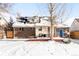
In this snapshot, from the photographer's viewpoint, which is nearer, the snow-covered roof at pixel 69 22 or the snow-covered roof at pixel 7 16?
the snow-covered roof at pixel 69 22

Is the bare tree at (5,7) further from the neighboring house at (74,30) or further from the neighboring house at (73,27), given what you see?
the neighboring house at (74,30)

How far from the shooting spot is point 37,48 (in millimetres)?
4074

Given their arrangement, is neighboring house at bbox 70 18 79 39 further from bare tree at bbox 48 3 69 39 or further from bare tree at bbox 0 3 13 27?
bare tree at bbox 0 3 13 27

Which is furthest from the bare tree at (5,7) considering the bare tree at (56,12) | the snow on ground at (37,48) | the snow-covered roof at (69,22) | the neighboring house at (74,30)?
the neighboring house at (74,30)

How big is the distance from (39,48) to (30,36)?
0.33 m

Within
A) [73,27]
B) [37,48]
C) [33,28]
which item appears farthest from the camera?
[33,28]

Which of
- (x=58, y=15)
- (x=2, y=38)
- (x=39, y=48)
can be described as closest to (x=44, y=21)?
(x=58, y=15)

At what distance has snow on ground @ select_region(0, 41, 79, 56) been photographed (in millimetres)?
3889

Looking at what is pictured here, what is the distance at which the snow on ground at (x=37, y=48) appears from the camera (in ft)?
12.8

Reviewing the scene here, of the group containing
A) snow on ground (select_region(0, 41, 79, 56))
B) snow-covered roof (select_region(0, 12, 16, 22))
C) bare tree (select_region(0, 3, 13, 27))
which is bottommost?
snow on ground (select_region(0, 41, 79, 56))

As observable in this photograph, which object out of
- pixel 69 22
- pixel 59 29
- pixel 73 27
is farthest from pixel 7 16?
pixel 73 27

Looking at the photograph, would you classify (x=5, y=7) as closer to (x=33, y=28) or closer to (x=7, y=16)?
(x=7, y=16)

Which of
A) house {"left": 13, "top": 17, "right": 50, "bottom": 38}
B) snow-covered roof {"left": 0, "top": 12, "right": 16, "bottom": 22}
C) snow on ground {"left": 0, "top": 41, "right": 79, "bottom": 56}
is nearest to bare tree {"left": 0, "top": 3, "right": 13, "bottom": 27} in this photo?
snow-covered roof {"left": 0, "top": 12, "right": 16, "bottom": 22}

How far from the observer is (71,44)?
4289mm
